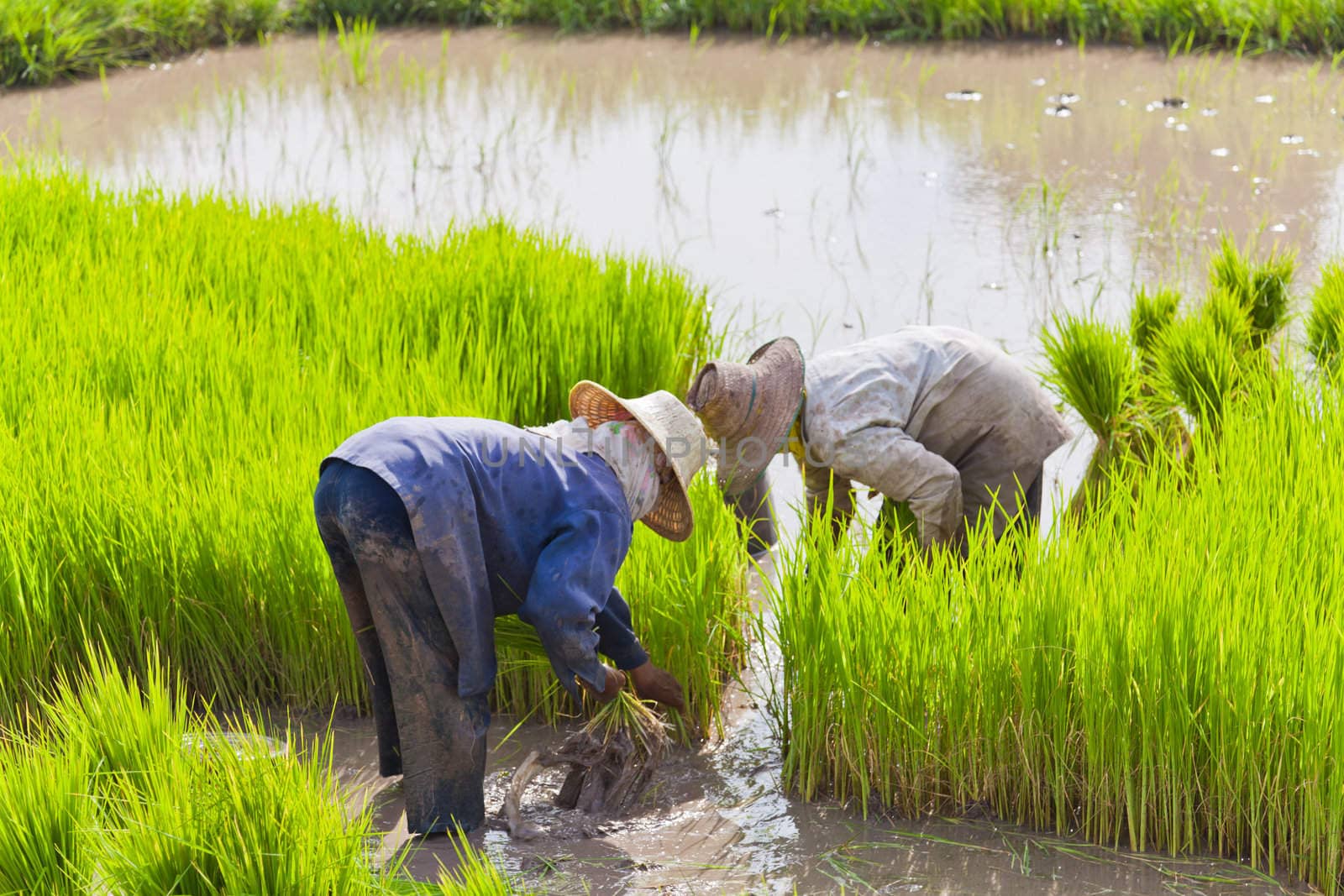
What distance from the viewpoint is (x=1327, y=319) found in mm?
4309

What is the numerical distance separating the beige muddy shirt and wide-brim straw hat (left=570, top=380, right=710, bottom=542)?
57 centimetres

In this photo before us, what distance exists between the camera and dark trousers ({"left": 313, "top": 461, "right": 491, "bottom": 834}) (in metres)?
2.37

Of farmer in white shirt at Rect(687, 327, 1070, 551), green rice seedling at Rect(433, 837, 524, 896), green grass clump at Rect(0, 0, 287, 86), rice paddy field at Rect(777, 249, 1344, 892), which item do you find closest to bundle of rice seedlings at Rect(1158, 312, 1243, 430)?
farmer in white shirt at Rect(687, 327, 1070, 551)

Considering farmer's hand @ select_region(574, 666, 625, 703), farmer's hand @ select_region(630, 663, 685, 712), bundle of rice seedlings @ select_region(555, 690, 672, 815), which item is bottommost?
bundle of rice seedlings @ select_region(555, 690, 672, 815)

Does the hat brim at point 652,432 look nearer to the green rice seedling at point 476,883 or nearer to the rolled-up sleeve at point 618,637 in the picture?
the rolled-up sleeve at point 618,637

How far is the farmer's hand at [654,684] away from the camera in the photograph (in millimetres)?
2676

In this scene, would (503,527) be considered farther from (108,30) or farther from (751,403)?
(108,30)

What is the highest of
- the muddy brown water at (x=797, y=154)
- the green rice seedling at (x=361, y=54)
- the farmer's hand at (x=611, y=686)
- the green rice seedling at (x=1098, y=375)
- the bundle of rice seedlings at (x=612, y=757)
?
the green rice seedling at (x=361, y=54)

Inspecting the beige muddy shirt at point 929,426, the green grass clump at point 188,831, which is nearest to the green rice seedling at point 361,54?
the beige muddy shirt at point 929,426

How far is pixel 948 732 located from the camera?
2633mm

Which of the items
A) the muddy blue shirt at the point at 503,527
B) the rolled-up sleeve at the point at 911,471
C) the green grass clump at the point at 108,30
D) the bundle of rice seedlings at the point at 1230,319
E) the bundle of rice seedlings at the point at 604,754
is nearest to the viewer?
the muddy blue shirt at the point at 503,527

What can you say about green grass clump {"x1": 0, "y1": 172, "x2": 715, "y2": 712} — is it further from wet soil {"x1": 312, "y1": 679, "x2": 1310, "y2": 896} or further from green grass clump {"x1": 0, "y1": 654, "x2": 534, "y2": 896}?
green grass clump {"x1": 0, "y1": 654, "x2": 534, "y2": 896}

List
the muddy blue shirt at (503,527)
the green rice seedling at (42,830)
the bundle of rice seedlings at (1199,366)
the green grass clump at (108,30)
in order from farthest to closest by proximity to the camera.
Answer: the green grass clump at (108,30) → the bundle of rice seedlings at (1199,366) → the muddy blue shirt at (503,527) → the green rice seedling at (42,830)

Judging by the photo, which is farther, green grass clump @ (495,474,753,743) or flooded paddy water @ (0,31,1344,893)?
green grass clump @ (495,474,753,743)
